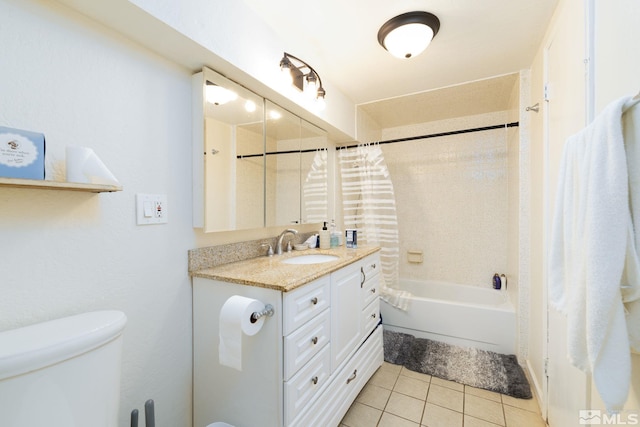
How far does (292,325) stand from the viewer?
1.12 metres

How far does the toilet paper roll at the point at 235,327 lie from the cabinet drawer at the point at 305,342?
0.58 ft

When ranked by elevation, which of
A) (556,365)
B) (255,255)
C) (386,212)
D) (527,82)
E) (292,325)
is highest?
(527,82)

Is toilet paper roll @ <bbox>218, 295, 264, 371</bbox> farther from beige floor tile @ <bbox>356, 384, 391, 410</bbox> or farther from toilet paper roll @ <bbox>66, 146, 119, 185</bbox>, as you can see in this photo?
beige floor tile @ <bbox>356, 384, 391, 410</bbox>

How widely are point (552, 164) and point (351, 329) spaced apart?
1456 mm

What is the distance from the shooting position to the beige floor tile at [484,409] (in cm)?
153

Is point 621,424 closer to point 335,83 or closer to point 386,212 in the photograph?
point 386,212

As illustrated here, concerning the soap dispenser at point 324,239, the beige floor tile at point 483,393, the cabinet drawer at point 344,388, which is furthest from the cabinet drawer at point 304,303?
the beige floor tile at point 483,393

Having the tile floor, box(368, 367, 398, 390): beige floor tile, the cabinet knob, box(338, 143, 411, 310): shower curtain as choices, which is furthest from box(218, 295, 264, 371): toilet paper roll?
box(338, 143, 411, 310): shower curtain

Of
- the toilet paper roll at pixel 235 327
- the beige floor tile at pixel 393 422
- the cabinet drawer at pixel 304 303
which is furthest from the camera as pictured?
the beige floor tile at pixel 393 422

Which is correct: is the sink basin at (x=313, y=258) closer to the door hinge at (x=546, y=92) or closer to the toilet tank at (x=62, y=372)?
the toilet tank at (x=62, y=372)

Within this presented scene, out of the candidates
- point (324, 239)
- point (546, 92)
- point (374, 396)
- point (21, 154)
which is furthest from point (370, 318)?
point (21, 154)

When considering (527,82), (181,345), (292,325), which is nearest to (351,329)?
(292,325)

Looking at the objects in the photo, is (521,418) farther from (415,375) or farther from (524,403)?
(415,375)

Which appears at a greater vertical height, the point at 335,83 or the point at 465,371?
the point at 335,83
